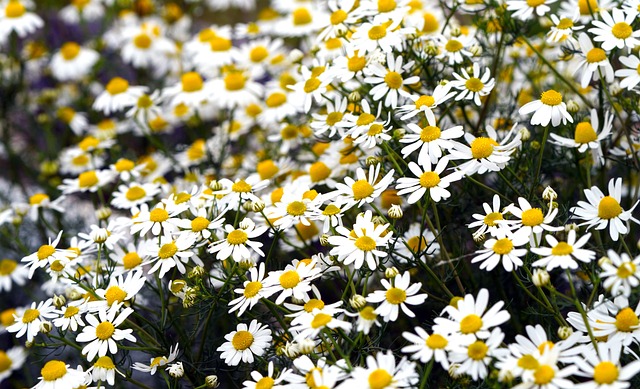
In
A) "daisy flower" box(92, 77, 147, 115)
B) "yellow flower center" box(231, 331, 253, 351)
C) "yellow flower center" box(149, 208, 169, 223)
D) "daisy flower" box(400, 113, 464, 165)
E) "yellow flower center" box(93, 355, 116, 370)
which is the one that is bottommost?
"daisy flower" box(92, 77, 147, 115)

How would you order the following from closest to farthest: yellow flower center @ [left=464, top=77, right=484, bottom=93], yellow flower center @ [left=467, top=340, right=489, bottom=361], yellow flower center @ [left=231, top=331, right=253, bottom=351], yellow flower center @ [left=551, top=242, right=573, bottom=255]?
yellow flower center @ [left=467, top=340, right=489, bottom=361]
yellow flower center @ [left=551, top=242, right=573, bottom=255]
yellow flower center @ [left=231, top=331, right=253, bottom=351]
yellow flower center @ [left=464, top=77, right=484, bottom=93]

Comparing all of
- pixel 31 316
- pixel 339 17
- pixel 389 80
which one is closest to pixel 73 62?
pixel 339 17

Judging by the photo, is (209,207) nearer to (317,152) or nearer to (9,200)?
(317,152)

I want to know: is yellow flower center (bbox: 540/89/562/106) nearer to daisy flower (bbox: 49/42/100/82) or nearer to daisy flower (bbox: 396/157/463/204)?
daisy flower (bbox: 396/157/463/204)

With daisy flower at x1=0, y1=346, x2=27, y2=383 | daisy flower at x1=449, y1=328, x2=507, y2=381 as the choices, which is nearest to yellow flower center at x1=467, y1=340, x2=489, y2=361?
daisy flower at x1=449, y1=328, x2=507, y2=381

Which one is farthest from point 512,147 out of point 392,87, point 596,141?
point 392,87

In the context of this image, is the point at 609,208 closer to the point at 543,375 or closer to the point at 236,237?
the point at 543,375
